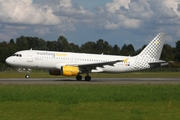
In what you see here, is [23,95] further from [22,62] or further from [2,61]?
[2,61]

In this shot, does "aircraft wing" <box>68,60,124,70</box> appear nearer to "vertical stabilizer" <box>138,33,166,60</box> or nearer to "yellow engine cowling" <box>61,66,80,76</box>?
"yellow engine cowling" <box>61,66,80,76</box>

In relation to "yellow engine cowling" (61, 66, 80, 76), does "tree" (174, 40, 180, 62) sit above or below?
above

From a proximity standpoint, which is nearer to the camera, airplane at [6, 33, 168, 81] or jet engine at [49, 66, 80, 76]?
jet engine at [49, 66, 80, 76]

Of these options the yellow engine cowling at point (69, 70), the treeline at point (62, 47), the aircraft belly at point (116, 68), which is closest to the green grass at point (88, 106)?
the yellow engine cowling at point (69, 70)

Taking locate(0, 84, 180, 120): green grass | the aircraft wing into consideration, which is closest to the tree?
the aircraft wing

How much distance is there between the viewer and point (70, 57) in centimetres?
4109

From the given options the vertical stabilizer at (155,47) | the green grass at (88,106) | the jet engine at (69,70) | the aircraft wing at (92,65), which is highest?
the vertical stabilizer at (155,47)

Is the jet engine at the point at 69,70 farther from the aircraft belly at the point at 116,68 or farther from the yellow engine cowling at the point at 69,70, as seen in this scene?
the aircraft belly at the point at 116,68

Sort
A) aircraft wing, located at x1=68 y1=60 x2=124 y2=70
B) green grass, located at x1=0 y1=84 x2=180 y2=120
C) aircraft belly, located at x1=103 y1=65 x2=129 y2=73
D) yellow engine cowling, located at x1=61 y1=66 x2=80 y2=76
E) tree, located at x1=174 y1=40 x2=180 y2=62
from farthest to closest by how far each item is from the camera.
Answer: tree, located at x1=174 y1=40 x2=180 y2=62
aircraft belly, located at x1=103 y1=65 x2=129 y2=73
aircraft wing, located at x1=68 y1=60 x2=124 y2=70
yellow engine cowling, located at x1=61 y1=66 x2=80 y2=76
green grass, located at x1=0 y1=84 x2=180 y2=120

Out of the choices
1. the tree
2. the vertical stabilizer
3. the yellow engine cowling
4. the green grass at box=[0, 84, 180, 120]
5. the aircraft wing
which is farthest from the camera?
the tree

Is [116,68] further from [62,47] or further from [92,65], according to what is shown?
[62,47]

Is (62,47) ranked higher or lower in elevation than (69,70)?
higher

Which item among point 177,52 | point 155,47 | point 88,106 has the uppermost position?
point 177,52

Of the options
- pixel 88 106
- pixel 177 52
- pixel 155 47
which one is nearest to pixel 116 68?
pixel 155 47
